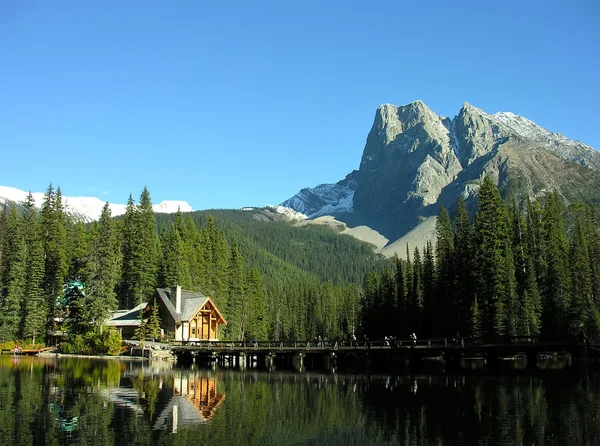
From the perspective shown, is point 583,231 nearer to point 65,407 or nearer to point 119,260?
point 119,260

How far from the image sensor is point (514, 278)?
6644cm

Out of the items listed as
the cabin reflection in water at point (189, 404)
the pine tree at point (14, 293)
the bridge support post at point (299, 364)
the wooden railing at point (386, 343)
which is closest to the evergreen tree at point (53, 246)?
the pine tree at point (14, 293)

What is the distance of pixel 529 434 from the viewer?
78.4 ft

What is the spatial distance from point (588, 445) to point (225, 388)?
974 inches

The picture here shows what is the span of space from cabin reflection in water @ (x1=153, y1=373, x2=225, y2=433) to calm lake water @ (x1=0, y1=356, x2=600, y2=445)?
0.06 m

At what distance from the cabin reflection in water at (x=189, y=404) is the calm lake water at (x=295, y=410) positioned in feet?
0.19

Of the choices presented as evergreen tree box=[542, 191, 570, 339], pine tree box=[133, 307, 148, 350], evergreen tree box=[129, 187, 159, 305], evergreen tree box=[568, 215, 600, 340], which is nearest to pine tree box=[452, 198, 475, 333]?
evergreen tree box=[542, 191, 570, 339]

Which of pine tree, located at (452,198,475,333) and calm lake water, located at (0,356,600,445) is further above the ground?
pine tree, located at (452,198,475,333)

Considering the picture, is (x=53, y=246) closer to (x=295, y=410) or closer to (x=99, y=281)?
(x=99, y=281)

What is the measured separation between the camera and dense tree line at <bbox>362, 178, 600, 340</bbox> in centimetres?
6550

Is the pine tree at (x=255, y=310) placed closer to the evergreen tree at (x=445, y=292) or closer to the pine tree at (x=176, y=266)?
the pine tree at (x=176, y=266)

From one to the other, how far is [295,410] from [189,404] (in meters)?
5.95

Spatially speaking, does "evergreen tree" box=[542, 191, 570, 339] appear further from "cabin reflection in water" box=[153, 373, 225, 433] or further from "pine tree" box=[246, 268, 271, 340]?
"pine tree" box=[246, 268, 271, 340]

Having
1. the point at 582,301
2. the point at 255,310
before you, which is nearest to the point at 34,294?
the point at 255,310
